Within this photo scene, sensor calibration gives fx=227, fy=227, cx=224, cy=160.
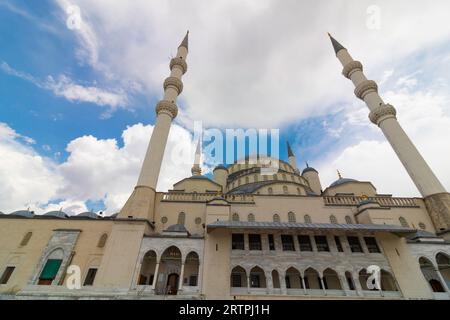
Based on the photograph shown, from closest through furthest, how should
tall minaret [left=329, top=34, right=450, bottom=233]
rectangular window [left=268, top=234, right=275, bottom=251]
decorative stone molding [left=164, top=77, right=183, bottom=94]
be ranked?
rectangular window [left=268, top=234, right=275, bottom=251], tall minaret [left=329, top=34, right=450, bottom=233], decorative stone molding [left=164, top=77, right=183, bottom=94]

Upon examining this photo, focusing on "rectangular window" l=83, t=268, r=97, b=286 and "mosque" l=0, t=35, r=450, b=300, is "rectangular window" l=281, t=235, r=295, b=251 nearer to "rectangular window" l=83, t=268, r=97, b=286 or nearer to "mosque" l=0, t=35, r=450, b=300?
"mosque" l=0, t=35, r=450, b=300

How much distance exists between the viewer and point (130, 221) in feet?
62.5

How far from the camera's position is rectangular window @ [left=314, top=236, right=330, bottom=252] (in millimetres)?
18656

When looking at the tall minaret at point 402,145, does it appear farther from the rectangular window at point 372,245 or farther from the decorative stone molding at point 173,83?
the decorative stone molding at point 173,83

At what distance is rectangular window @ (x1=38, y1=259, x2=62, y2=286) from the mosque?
92 mm

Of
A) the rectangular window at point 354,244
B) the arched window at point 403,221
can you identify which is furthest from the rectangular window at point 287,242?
the arched window at point 403,221

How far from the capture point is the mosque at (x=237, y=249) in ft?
55.2

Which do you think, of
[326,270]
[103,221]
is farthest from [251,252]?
[103,221]

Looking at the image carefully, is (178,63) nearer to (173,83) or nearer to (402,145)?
(173,83)

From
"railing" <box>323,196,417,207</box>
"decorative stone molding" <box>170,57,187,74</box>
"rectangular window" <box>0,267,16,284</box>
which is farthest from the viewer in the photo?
"decorative stone molding" <box>170,57,187,74</box>

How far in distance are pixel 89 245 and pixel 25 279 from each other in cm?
495

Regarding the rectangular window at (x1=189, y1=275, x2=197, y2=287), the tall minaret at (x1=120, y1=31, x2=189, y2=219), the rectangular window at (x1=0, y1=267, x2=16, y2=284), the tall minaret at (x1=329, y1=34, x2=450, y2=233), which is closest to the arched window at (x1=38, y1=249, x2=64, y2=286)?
the rectangular window at (x1=0, y1=267, x2=16, y2=284)
